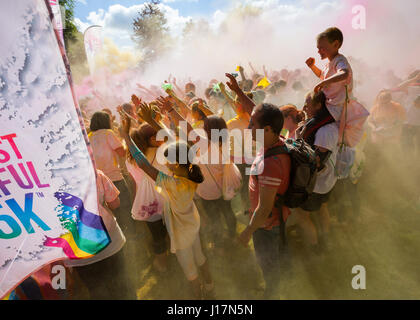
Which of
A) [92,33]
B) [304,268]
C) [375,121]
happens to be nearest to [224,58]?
[92,33]

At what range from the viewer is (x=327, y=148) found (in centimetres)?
237

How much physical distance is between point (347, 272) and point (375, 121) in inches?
155

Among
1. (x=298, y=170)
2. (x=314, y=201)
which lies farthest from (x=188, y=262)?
(x=314, y=201)

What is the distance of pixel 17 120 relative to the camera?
3.12ft

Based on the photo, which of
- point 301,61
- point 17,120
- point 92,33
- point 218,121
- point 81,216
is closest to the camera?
point 17,120

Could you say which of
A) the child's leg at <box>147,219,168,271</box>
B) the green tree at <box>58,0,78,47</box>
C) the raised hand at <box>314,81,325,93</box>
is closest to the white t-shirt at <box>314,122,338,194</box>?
the raised hand at <box>314,81,325,93</box>

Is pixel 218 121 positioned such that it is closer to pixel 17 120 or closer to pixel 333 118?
pixel 333 118

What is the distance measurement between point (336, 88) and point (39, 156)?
260cm

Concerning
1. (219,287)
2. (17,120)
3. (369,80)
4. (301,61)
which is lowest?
(219,287)

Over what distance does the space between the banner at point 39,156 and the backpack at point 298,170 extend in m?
1.24

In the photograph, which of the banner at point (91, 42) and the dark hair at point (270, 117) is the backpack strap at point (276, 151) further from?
the banner at point (91, 42)

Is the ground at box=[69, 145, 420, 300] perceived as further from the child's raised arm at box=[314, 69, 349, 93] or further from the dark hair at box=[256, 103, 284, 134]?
the child's raised arm at box=[314, 69, 349, 93]

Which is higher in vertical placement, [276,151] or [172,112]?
[172,112]

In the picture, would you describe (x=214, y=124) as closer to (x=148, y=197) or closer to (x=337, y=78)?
(x=148, y=197)
